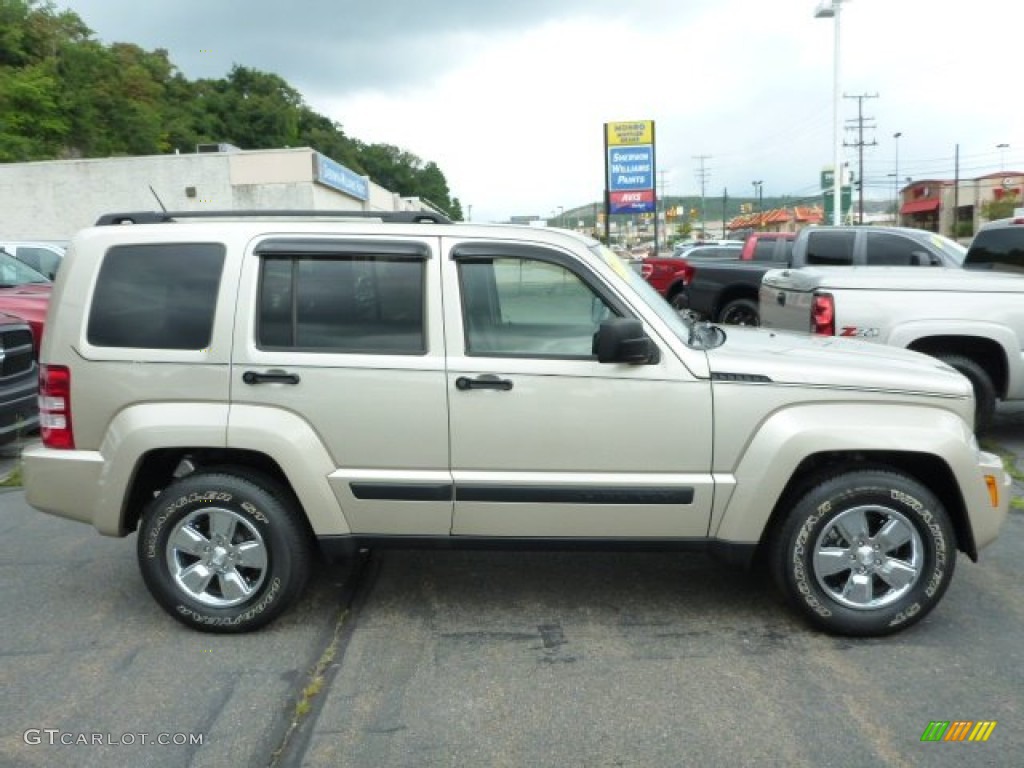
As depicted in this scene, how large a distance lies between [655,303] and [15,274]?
913 centimetres

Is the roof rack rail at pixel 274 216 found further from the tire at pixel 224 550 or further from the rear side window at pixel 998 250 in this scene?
the rear side window at pixel 998 250

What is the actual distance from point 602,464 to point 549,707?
1.03 m

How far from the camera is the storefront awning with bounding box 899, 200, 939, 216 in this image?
288ft

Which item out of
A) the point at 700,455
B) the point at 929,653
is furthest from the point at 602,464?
the point at 929,653

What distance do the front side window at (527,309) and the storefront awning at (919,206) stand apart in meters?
94.9

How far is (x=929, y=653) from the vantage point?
3.74 metres

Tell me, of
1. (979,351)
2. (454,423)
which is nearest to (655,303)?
(454,423)

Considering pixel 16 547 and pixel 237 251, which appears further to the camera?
pixel 16 547

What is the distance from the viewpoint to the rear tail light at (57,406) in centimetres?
394

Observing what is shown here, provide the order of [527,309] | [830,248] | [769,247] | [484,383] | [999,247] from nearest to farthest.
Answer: [484,383]
[527,309]
[999,247]
[830,248]
[769,247]

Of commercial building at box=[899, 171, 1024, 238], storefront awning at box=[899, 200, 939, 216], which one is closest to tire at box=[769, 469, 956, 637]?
commercial building at box=[899, 171, 1024, 238]

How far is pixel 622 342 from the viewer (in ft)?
11.9

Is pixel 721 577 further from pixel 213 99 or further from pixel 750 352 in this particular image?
pixel 213 99

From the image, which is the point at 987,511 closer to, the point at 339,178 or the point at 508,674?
the point at 508,674
